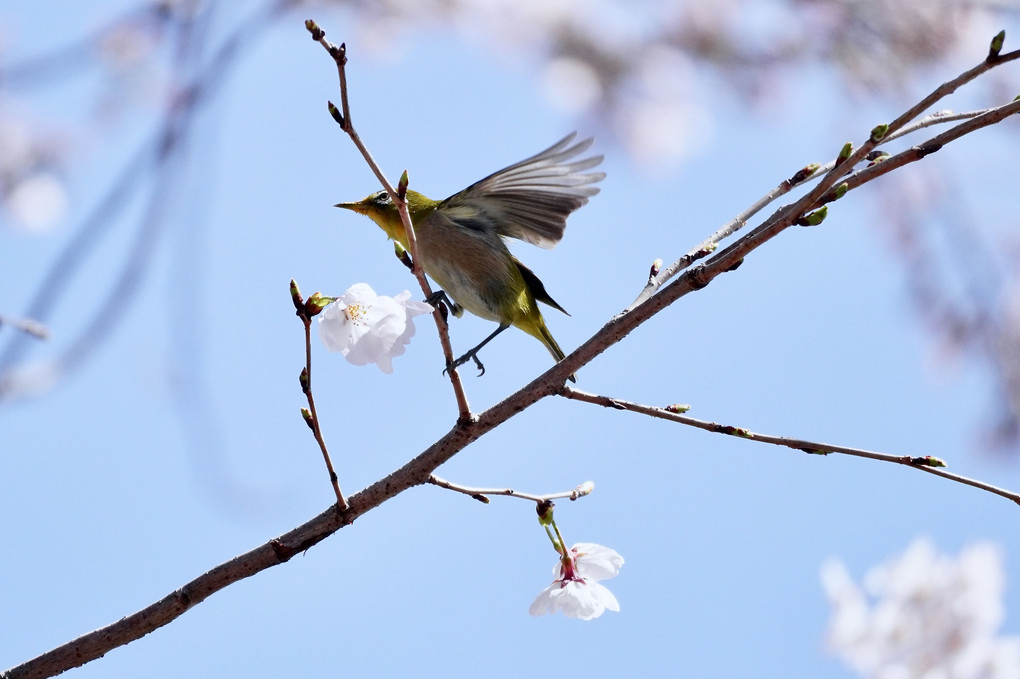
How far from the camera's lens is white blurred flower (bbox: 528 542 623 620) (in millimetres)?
1882

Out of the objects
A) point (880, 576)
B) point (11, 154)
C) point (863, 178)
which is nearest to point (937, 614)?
point (880, 576)

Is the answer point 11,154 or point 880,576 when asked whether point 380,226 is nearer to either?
point 11,154

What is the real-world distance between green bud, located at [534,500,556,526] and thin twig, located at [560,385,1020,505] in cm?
22

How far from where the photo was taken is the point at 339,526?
169cm

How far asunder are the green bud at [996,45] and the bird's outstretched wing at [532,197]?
2.75 ft

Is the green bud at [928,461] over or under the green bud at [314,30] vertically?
under

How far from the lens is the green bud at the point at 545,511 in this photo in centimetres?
178

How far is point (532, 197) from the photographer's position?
2.61 meters

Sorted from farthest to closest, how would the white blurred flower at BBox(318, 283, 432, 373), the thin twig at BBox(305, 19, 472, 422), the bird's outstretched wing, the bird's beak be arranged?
the bird's beak
the bird's outstretched wing
the white blurred flower at BBox(318, 283, 432, 373)
the thin twig at BBox(305, 19, 472, 422)

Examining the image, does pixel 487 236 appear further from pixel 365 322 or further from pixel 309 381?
pixel 309 381

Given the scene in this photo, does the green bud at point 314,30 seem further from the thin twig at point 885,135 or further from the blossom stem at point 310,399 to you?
the thin twig at point 885,135

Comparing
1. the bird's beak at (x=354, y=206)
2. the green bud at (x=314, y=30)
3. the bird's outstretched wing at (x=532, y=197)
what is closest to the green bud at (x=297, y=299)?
the green bud at (x=314, y=30)

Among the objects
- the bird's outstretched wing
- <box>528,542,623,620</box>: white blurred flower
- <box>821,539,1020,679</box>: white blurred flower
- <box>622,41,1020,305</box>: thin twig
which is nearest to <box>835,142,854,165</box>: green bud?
<box>622,41,1020,305</box>: thin twig

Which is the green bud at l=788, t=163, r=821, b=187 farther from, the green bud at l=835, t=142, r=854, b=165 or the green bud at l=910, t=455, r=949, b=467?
the green bud at l=910, t=455, r=949, b=467
